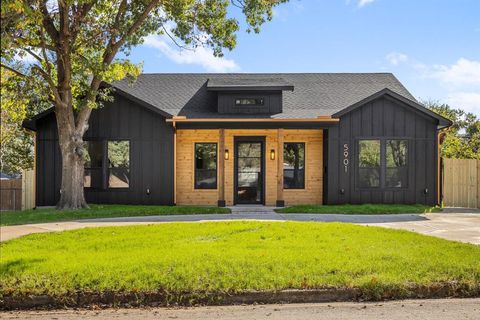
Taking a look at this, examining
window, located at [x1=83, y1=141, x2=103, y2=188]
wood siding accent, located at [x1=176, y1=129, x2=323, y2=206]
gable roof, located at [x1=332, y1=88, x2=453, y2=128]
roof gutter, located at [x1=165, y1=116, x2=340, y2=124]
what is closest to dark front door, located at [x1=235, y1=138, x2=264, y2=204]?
wood siding accent, located at [x1=176, y1=129, x2=323, y2=206]

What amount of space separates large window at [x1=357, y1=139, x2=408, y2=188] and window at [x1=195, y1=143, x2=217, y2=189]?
529 cm

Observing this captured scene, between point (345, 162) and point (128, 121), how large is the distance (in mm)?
7970

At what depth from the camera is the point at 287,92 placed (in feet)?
59.1

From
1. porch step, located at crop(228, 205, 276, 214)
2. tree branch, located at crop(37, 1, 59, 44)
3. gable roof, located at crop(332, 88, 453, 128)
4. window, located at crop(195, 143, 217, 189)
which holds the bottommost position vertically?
porch step, located at crop(228, 205, 276, 214)

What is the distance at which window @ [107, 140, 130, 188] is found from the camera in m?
15.6

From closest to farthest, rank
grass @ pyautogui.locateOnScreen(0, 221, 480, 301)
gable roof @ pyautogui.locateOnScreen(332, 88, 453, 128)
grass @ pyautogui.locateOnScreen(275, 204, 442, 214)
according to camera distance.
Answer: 1. grass @ pyautogui.locateOnScreen(0, 221, 480, 301)
2. grass @ pyautogui.locateOnScreen(275, 204, 442, 214)
3. gable roof @ pyautogui.locateOnScreen(332, 88, 453, 128)

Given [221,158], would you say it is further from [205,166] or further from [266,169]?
[266,169]

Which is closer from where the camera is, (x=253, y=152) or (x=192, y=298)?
(x=192, y=298)

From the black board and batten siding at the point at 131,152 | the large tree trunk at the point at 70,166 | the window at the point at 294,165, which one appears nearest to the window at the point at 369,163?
the window at the point at 294,165

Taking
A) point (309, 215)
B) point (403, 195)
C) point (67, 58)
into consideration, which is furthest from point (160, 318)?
point (403, 195)

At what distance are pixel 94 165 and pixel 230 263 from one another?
10949mm

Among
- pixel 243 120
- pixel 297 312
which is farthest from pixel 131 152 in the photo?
pixel 297 312

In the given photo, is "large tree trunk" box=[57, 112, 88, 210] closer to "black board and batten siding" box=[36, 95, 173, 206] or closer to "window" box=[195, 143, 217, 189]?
"black board and batten siding" box=[36, 95, 173, 206]

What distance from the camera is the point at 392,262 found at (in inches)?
249
